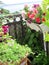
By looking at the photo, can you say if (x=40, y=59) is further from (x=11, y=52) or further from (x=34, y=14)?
(x=11, y=52)

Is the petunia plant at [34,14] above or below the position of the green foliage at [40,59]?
above

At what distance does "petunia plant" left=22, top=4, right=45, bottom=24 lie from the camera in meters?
3.11

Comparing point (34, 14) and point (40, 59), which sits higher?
point (34, 14)

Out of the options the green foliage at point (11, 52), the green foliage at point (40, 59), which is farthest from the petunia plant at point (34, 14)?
the green foliage at point (11, 52)

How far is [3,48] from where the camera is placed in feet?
7.00

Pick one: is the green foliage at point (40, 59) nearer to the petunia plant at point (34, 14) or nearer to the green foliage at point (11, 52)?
the petunia plant at point (34, 14)

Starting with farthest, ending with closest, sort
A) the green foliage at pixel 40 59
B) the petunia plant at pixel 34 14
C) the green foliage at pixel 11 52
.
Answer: the green foliage at pixel 40 59 < the petunia plant at pixel 34 14 < the green foliage at pixel 11 52

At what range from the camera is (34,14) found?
318 cm

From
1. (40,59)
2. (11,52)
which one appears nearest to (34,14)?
(40,59)

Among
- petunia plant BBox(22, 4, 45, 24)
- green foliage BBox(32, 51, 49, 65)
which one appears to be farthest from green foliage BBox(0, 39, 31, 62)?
green foliage BBox(32, 51, 49, 65)

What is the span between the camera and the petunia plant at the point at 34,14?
3.11 meters

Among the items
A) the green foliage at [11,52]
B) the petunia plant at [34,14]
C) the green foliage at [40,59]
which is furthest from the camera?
the green foliage at [40,59]

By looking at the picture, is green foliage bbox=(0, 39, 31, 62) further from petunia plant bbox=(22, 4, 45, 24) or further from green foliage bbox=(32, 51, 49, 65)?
green foliage bbox=(32, 51, 49, 65)

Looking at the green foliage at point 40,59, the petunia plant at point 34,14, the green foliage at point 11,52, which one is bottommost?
the green foliage at point 40,59
